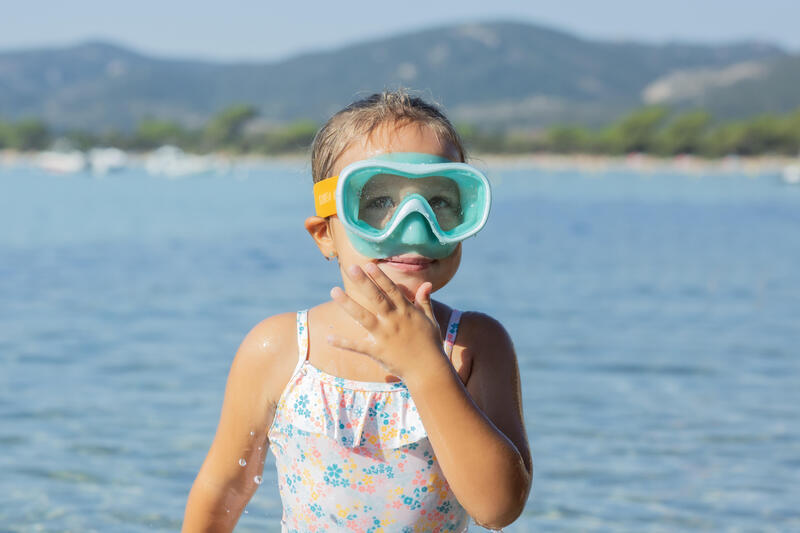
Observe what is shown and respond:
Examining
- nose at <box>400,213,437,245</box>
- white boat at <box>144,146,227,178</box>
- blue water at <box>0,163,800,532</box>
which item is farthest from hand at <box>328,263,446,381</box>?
white boat at <box>144,146,227,178</box>

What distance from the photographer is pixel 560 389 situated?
7305 millimetres

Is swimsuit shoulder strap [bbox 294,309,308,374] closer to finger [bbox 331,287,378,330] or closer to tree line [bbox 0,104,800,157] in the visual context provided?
finger [bbox 331,287,378,330]

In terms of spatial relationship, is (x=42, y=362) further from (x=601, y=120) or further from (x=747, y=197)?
(x=601, y=120)

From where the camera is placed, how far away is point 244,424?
2.11 meters

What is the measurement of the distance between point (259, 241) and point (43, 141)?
384 feet

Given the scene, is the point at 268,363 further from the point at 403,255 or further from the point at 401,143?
the point at 401,143

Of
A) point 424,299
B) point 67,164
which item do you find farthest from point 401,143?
point 67,164

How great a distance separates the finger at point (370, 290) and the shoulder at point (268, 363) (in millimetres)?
502

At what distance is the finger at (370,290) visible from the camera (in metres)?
1.59

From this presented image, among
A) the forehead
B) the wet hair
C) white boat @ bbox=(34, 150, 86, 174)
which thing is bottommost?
the forehead

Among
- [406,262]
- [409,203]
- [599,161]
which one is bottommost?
[406,262]

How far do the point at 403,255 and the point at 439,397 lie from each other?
310 millimetres

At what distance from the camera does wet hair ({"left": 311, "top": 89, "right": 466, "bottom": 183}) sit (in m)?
1.95

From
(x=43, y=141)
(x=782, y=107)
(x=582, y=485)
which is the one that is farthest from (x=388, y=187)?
(x=782, y=107)
